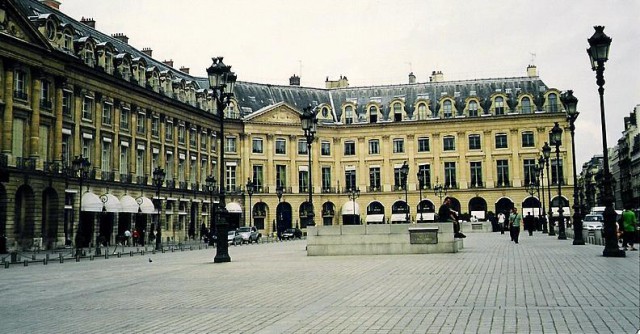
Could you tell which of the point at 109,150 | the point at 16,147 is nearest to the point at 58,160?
the point at 16,147

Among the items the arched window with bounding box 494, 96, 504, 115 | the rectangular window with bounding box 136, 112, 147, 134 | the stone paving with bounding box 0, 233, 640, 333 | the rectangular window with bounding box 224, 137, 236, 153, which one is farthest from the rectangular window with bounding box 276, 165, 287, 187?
the stone paving with bounding box 0, 233, 640, 333

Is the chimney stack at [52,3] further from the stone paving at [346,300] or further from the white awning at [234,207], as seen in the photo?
the stone paving at [346,300]

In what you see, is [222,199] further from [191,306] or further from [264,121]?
[264,121]

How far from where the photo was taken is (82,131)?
50.5 meters

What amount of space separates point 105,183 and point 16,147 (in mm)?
11684

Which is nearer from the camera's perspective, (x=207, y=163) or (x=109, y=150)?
(x=109, y=150)

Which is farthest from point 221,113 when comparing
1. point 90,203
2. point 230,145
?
point 230,145

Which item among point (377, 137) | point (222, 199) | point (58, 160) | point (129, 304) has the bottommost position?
point (129, 304)

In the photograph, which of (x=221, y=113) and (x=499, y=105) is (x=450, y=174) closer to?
(x=499, y=105)

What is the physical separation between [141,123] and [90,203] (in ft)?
42.1

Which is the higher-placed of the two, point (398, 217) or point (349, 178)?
point (349, 178)

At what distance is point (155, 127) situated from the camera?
205 ft

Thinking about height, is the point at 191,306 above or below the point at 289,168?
below

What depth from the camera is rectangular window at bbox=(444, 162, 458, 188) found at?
84.9m
